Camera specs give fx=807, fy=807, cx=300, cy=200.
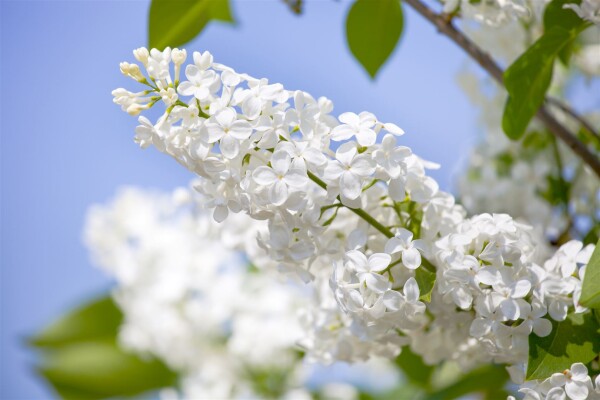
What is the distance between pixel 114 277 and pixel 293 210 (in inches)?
40.7

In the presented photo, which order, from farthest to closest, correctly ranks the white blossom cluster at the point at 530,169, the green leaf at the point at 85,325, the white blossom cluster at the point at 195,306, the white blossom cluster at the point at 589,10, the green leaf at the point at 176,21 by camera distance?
the green leaf at the point at 85,325, the white blossom cluster at the point at 195,306, the white blossom cluster at the point at 530,169, the green leaf at the point at 176,21, the white blossom cluster at the point at 589,10

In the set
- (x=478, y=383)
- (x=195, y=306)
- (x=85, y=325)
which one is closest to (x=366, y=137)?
(x=478, y=383)

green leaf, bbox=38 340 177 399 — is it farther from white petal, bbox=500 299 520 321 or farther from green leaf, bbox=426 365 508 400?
white petal, bbox=500 299 520 321

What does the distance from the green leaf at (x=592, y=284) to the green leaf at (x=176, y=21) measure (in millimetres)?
420

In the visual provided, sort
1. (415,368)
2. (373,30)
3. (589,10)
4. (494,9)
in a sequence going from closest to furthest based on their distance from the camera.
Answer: (589,10), (494,9), (373,30), (415,368)

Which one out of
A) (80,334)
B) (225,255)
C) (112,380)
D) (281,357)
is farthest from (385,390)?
(80,334)

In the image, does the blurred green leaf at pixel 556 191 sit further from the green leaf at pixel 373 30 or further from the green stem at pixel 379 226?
the green stem at pixel 379 226

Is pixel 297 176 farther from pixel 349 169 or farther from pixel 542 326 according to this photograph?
pixel 542 326

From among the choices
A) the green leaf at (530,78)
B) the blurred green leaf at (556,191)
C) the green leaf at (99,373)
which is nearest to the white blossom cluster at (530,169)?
the blurred green leaf at (556,191)

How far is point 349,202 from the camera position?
20.4 inches

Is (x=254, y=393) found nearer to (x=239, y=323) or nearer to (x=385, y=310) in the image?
(x=239, y=323)

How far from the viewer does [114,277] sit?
4.86 ft

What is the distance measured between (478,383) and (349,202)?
0.35 m

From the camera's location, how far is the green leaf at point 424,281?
1.73 feet
